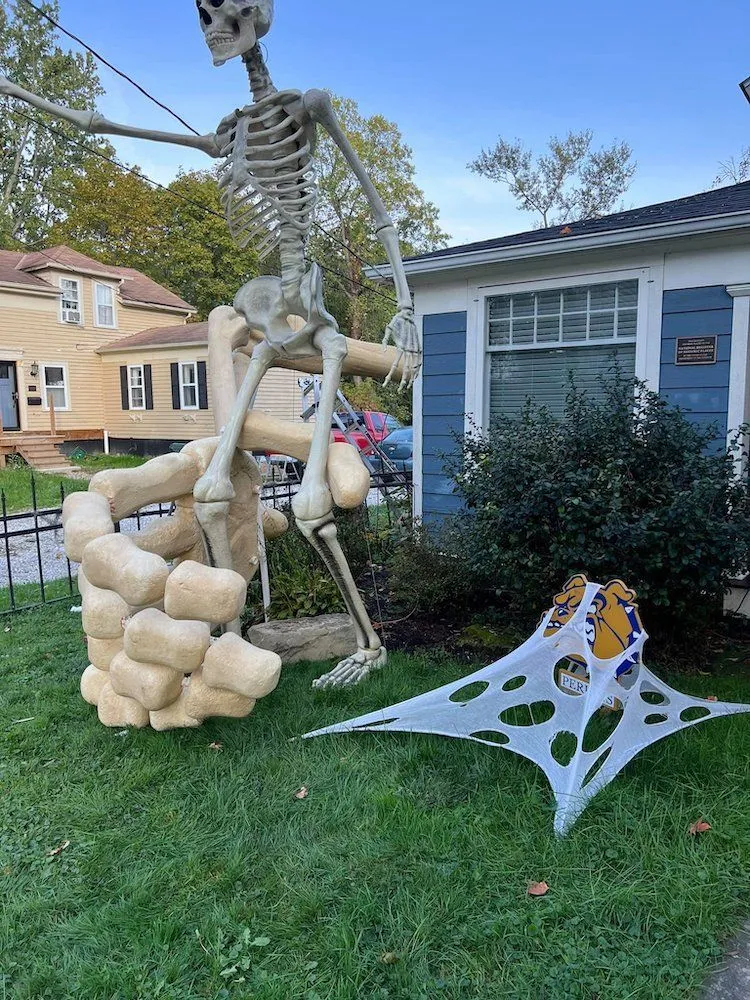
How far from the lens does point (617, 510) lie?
166 inches

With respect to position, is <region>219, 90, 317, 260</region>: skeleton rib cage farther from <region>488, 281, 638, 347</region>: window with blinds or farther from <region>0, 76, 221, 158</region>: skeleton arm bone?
<region>488, 281, 638, 347</region>: window with blinds

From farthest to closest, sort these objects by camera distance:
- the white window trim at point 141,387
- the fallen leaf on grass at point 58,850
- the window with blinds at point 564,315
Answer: the white window trim at point 141,387, the window with blinds at point 564,315, the fallen leaf on grass at point 58,850

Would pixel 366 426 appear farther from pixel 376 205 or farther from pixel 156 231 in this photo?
pixel 156 231

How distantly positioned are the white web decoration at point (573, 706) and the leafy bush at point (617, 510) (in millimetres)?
933

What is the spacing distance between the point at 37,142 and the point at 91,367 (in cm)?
1304

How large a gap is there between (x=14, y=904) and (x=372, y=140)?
32.5 metres

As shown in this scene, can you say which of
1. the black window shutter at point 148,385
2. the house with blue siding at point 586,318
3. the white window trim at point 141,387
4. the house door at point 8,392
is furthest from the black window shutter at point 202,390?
the house with blue siding at point 586,318

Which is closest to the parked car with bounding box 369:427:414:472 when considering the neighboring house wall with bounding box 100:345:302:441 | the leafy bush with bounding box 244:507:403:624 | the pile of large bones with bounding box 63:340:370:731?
the neighboring house wall with bounding box 100:345:302:441

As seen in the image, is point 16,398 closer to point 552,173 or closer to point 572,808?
point 572,808

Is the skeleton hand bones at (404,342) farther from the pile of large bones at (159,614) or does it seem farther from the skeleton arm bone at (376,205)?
the pile of large bones at (159,614)

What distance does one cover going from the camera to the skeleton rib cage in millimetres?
3590

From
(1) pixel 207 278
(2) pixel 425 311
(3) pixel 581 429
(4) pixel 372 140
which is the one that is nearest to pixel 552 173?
(4) pixel 372 140

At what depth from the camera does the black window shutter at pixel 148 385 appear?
71.3 ft

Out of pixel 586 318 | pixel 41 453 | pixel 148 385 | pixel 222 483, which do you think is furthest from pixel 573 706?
pixel 148 385
